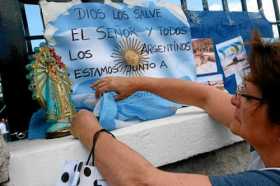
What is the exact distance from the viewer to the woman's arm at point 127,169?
1071 mm

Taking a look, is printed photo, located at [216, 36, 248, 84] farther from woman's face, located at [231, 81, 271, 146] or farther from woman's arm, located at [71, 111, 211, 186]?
woman's arm, located at [71, 111, 211, 186]

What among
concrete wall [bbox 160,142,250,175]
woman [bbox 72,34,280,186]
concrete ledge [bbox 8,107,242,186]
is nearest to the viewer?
woman [bbox 72,34,280,186]

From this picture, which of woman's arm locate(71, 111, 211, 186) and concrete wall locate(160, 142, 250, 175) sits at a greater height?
woman's arm locate(71, 111, 211, 186)

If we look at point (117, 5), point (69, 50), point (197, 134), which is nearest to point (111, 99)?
point (69, 50)

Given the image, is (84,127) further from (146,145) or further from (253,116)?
(253,116)

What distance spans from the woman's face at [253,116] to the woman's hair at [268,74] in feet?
0.06

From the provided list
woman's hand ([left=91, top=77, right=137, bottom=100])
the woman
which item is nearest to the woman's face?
the woman

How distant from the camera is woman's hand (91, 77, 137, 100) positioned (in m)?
1.61

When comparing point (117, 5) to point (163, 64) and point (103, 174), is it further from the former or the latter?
point (103, 174)

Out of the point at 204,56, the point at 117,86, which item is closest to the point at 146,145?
the point at 117,86

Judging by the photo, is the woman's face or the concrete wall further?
the concrete wall

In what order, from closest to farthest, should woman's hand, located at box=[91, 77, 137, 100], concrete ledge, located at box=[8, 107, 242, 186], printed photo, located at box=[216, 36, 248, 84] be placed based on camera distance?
concrete ledge, located at box=[8, 107, 242, 186]
woman's hand, located at box=[91, 77, 137, 100]
printed photo, located at box=[216, 36, 248, 84]

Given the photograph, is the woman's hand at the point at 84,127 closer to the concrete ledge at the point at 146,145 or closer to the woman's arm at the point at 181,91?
the concrete ledge at the point at 146,145

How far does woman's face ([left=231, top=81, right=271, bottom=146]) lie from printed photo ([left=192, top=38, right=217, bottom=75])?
3.59ft
